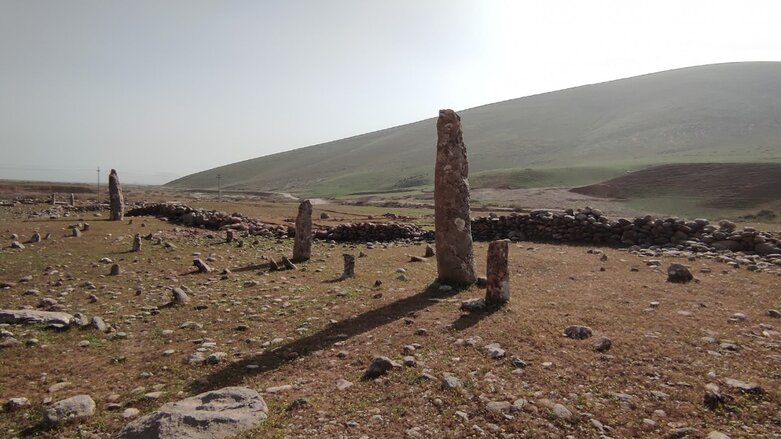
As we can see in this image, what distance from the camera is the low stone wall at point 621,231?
613 inches

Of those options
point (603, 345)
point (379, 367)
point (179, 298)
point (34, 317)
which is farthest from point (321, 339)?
point (34, 317)

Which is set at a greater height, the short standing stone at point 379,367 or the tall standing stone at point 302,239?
the tall standing stone at point 302,239

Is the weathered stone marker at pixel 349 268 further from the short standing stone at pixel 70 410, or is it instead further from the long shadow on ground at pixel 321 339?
the short standing stone at pixel 70 410

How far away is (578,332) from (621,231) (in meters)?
13.0

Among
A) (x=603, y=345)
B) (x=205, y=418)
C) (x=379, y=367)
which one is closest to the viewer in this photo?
(x=205, y=418)

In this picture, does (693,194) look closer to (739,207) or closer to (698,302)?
(739,207)

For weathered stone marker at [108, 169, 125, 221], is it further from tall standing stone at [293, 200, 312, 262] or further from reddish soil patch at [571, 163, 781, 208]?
reddish soil patch at [571, 163, 781, 208]

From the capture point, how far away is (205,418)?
14.7 ft

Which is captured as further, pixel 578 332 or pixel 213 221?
pixel 213 221

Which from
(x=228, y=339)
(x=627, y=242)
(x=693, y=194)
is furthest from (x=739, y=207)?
(x=228, y=339)

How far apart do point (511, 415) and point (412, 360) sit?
162cm

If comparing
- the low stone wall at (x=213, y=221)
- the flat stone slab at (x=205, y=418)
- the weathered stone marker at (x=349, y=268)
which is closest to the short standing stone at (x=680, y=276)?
the weathered stone marker at (x=349, y=268)

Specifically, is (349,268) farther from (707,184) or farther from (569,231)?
→ (707,184)

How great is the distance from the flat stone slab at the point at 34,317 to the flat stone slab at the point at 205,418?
167 inches
